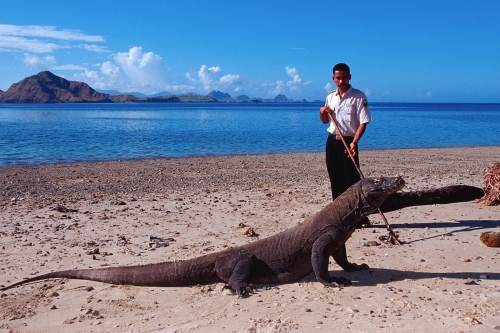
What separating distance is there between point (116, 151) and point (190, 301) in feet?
81.3

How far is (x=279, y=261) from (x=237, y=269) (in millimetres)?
559

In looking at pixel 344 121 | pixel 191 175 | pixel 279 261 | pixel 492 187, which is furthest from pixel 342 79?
pixel 191 175

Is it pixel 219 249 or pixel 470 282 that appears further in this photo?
pixel 219 249

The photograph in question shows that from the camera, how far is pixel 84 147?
31203 millimetres

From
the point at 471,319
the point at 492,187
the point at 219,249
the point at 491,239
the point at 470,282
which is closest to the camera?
the point at 471,319

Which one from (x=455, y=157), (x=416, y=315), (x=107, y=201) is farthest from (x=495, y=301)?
(x=455, y=157)

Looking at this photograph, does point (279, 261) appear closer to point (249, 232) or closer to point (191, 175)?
point (249, 232)

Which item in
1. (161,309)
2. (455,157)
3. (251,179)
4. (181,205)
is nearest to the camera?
(161,309)

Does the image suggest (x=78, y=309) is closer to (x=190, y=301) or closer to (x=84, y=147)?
(x=190, y=301)

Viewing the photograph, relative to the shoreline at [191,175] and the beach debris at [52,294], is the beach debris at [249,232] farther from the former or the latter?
the shoreline at [191,175]

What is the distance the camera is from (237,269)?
19.3 ft

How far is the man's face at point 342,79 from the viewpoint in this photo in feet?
25.1

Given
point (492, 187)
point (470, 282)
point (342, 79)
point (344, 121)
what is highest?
point (342, 79)

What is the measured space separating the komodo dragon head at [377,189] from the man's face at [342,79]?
239cm
